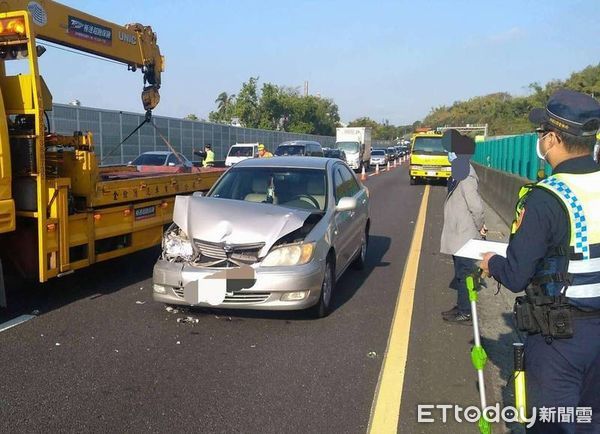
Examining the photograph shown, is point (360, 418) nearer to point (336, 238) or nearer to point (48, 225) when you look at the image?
point (336, 238)

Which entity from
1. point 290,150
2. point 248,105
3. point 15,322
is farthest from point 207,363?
point 248,105

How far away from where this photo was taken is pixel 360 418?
3646 mm

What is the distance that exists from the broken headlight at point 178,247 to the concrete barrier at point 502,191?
6.63 metres

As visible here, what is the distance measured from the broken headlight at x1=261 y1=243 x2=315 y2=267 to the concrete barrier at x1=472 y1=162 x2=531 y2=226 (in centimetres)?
594

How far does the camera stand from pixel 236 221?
5.48 metres

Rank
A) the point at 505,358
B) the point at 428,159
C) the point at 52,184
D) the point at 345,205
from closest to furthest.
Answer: the point at 505,358 → the point at 52,184 → the point at 345,205 → the point at 428,159

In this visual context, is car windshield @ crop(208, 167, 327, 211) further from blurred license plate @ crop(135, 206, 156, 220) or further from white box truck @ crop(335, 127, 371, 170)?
white box truck @ crop(335, 127, 371, 170)

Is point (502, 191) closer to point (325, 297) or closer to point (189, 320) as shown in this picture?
point (325, 297)

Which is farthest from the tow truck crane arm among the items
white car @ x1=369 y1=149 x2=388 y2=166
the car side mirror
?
white car @ x1=369 y1=149 x2=388 y2=166

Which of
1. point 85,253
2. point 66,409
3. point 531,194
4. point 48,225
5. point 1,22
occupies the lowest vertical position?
point 66,409

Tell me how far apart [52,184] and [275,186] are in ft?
8.16

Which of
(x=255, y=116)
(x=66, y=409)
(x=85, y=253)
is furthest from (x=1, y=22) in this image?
(x=255, y=116)

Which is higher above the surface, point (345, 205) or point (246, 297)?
point (345, 205)

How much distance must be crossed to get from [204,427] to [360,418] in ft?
3.34
